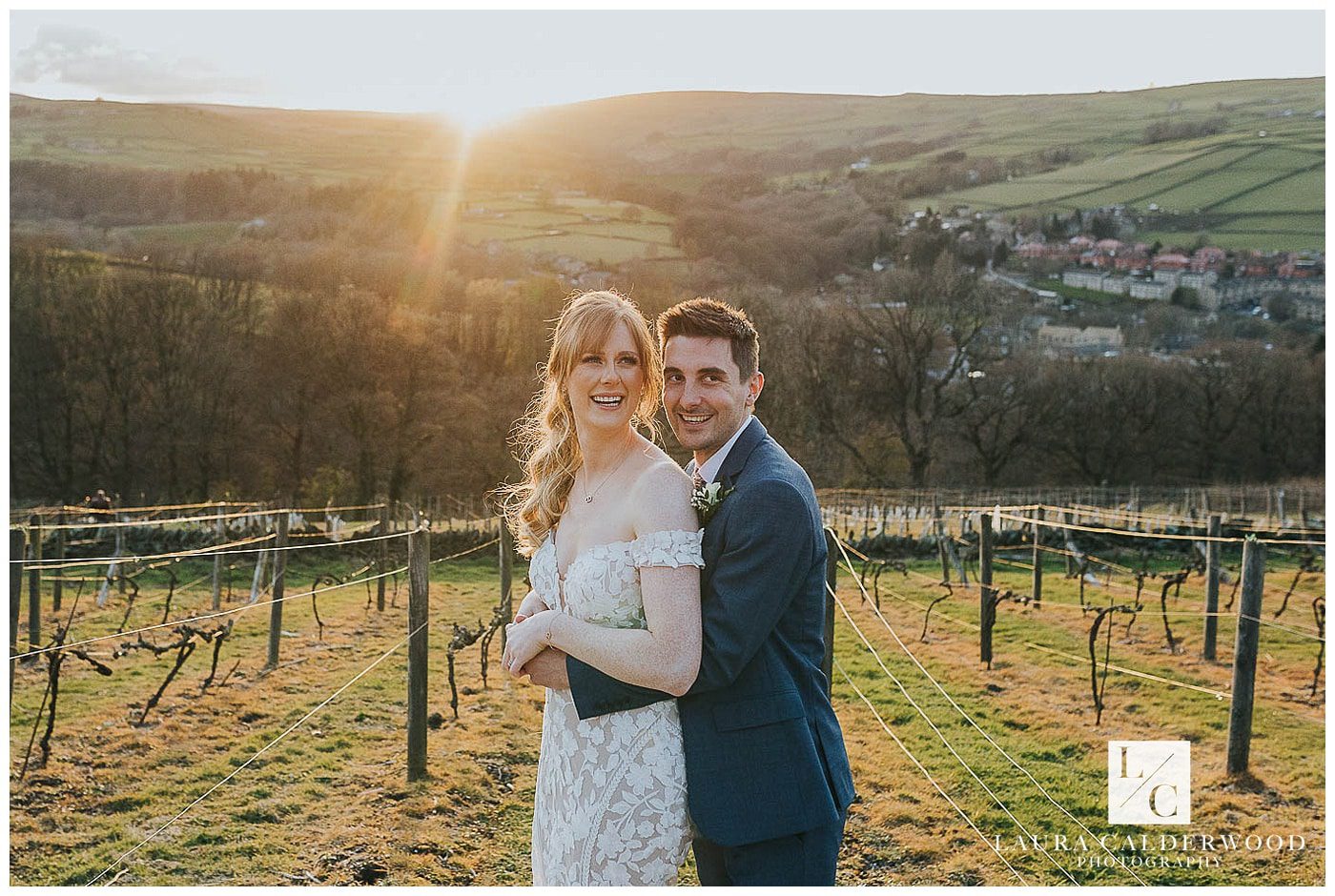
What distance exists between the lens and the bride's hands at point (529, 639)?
78.4 inches

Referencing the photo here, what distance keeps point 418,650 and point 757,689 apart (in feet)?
11.9

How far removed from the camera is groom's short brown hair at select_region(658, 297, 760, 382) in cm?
218

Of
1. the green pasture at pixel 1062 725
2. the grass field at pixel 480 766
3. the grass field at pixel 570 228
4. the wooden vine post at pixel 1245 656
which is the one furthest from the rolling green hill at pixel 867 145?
the wooden vine post at pixel 1245 656

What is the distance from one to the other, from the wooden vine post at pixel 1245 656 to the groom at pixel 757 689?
400cm

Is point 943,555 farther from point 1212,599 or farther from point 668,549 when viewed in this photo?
point 668,549

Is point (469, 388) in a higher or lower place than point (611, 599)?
lower

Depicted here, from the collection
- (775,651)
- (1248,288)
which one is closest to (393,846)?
(775,651)

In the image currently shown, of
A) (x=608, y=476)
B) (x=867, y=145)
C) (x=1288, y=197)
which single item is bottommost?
(x=608, y=476)

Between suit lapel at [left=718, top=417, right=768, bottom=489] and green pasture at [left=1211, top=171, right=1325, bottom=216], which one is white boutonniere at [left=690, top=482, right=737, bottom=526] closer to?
suit lapel at [left=718, top=417, right=768, bottom=489]

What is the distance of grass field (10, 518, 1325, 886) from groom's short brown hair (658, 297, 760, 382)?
305 centimetres

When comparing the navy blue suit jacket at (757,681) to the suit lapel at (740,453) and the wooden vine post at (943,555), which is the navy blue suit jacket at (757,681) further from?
the wooden vine post at (943,555)

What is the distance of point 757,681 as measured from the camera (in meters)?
2.00

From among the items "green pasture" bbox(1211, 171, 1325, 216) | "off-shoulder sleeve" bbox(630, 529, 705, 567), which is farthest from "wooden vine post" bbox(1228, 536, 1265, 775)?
"green pasture" bbox(1211, 171, 1325, 216)

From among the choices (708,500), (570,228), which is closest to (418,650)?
(708,500)
